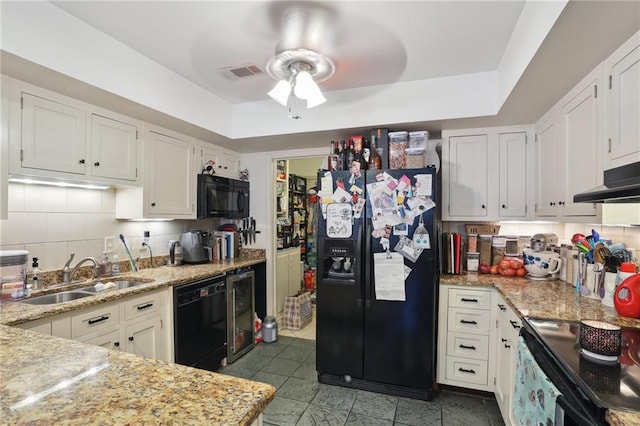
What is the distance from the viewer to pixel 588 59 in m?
1.58

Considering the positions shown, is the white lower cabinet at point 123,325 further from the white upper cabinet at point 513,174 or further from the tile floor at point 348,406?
the white upper cabinet at point 513,174

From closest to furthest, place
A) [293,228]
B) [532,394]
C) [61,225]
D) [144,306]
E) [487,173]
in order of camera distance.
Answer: [532,394], [144,306], [61,225], [487,173], [293,228]

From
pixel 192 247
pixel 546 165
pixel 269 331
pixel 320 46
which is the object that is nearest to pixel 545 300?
pixel 546 165

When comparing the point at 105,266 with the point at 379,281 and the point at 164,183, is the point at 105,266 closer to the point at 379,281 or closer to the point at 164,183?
the point at 164,183

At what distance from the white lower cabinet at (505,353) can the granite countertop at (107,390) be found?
1604 mm

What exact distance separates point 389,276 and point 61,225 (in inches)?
96.3

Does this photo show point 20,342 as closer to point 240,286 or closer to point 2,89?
point 2,89

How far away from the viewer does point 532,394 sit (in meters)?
1.36

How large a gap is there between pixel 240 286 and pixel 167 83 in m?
1.92

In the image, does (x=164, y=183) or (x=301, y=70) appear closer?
(x=301, y=70)

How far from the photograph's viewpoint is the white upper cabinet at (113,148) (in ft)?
7.39

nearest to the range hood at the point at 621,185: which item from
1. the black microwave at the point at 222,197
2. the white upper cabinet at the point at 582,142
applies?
the white upper cabinet at the point at 582,142

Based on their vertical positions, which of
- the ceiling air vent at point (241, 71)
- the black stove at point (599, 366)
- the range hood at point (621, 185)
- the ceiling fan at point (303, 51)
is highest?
the ceiling air vent at point (241, 71)

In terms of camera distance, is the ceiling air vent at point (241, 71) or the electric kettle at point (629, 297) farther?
the ceiling air vent at point (241, 71)
